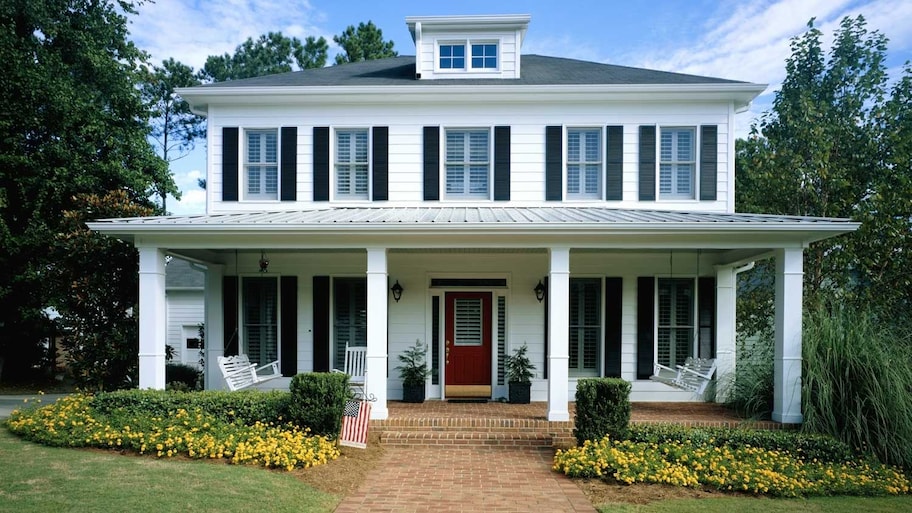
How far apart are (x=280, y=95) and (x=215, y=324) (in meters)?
4.83

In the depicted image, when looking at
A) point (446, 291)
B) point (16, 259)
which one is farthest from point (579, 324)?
point (16, 259)

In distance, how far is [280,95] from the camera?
11.2 meters

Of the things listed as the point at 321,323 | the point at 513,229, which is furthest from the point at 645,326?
the point at 321,323

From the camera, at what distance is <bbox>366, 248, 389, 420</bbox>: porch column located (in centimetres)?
891

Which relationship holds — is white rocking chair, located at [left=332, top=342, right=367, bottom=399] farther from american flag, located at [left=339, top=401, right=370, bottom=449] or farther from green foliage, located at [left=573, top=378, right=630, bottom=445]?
green foliage, located at [left=573, top=378, right=630, bottom=445]

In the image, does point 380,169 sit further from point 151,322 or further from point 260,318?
point 151,322

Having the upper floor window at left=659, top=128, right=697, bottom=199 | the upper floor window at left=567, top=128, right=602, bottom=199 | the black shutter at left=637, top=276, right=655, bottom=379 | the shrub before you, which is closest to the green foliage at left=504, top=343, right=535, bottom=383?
the black shutter at left=637, top=276, right=655, bottom=379

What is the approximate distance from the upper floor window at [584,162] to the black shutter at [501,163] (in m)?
1.25

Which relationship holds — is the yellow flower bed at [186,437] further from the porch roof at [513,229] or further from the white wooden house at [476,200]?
the white wooden house at [476,200]

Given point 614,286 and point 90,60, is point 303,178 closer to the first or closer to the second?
point 614,286

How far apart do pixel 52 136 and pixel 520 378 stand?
1328 centimetres

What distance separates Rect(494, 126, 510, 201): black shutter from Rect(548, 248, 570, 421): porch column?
2.67m

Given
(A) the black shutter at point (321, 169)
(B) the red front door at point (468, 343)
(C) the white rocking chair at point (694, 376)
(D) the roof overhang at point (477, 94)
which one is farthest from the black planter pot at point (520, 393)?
(D) the roof overhang at point (477, 94)

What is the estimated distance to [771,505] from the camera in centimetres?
632
